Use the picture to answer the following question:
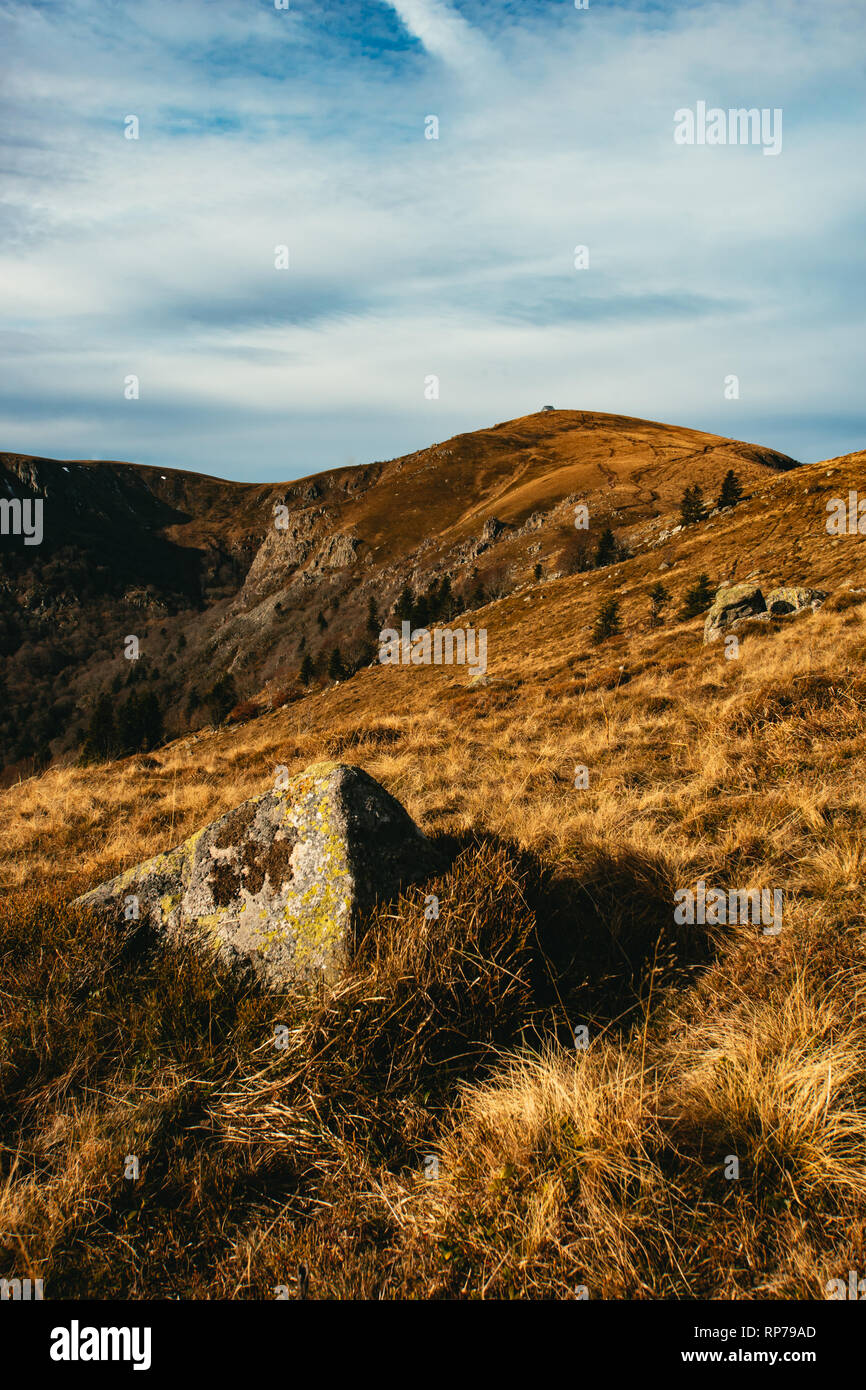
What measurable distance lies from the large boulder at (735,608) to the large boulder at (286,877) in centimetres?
1553

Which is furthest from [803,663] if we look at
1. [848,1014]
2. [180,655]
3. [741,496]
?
[180,655]

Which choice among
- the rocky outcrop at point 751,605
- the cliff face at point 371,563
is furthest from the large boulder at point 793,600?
the cliff face at point 371,563

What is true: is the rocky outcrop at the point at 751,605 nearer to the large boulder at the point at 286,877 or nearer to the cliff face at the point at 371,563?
the large boulder at the point at 286,877

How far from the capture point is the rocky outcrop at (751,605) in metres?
16.8

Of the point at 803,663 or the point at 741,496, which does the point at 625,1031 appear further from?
the point at 741,496

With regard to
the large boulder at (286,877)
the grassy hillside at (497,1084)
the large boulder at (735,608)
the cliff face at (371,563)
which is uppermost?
the cliff face at (371,563)

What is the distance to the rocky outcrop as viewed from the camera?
1676 centimetres

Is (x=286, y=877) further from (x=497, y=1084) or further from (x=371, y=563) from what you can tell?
(x=371, y=563)

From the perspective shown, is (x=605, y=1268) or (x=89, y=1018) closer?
(x=605, y=1268)

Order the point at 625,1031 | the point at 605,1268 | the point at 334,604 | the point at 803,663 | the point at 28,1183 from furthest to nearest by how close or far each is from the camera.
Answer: the point at 334,604 < the point at 803,663 < the point at 625,1031 < the point at 28,1183 < the point at 605,1268

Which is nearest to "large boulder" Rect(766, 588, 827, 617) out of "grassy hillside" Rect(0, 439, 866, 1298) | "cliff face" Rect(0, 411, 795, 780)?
"grassy hillside" Rect(0, 439, 866, 1298)

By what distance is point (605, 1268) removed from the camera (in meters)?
2.08

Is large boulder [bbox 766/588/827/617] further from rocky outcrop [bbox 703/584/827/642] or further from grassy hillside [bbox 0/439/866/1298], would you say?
grassy hillside [bbox 0/439/866/1298]
